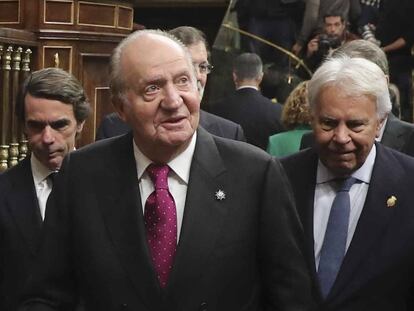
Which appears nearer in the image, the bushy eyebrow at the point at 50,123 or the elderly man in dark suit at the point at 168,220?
the elderly man in dark suit at the point at 168,220

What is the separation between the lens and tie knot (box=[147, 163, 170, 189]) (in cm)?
255

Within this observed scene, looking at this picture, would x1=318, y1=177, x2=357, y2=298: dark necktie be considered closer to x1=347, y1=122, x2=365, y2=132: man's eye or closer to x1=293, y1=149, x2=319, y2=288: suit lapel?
x1=293, y1=149, x2=319, y2=288: suit lapel

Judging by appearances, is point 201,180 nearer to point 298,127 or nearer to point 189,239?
point 189,239

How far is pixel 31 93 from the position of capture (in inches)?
143

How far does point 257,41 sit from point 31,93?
22.5 feet

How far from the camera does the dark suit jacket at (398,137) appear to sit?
3.90 metres

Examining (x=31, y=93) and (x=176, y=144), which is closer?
(x=176, y=144)

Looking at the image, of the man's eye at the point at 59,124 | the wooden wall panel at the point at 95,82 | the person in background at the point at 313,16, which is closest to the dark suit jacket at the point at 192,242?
the man's eye at the point at 59,124

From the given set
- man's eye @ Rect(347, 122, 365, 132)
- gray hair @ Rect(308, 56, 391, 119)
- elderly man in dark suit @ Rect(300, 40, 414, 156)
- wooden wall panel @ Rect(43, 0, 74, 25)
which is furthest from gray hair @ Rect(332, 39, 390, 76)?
wooden wall panel @ Rect(43, 0, 74, 25)

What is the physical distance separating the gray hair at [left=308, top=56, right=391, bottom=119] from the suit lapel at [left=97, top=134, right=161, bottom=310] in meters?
0.80

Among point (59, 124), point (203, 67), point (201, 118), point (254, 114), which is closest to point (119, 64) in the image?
point (59, 124)

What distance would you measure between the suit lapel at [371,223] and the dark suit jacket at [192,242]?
56 cm

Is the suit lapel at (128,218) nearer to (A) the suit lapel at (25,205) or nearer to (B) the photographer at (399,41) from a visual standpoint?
(A) the suit lapel at (25,205)

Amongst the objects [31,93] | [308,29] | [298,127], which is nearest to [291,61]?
[308,29]
